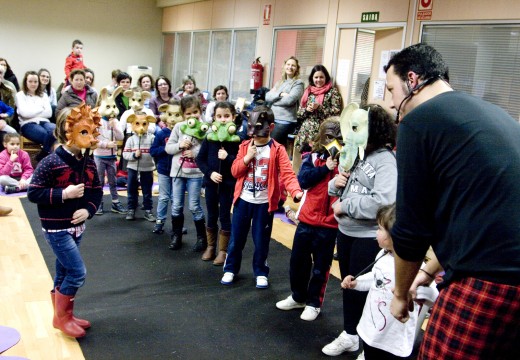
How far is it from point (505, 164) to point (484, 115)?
0.14 metres

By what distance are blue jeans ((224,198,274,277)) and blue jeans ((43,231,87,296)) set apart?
3.80 feet

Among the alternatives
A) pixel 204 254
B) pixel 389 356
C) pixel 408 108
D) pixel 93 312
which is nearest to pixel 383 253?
pixel 389 356

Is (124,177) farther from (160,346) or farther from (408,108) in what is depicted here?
(408,108)

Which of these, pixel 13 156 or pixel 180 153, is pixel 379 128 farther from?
pixel 13 156

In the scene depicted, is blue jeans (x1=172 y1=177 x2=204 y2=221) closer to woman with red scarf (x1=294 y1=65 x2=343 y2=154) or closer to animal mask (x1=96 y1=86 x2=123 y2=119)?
animal mask (x1=96 y1=86 x2=123 y2=119)

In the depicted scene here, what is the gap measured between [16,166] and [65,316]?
13.3 ft

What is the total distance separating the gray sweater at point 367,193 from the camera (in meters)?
2.71

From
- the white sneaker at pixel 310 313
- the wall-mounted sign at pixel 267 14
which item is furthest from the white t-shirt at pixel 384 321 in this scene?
the wall-mounted sign at pixel 267 14

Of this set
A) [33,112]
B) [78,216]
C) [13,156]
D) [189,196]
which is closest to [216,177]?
[189,196]

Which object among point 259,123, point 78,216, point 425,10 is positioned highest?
point 425,10

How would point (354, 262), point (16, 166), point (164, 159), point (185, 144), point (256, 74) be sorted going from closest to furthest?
point (354, 262), point (185, 144), point (164, 159), point (16, 166), point (256, 74)

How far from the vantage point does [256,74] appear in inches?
317

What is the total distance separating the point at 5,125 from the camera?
6.99 m

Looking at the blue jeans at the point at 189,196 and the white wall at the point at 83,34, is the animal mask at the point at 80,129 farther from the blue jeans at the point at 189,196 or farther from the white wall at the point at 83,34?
the white wall at the point at 83,34
